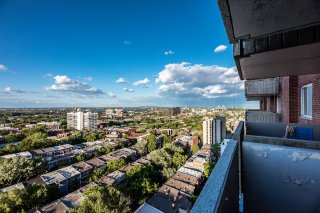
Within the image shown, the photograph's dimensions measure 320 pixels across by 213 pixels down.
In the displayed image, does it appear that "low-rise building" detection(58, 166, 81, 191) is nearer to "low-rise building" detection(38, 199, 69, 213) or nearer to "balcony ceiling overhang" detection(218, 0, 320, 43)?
"low-rise building" detection(38, 199, 69, 213)

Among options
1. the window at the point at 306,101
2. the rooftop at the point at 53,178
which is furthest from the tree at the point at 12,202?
the window at the point at 306,101

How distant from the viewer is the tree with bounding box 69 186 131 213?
33.1 ft

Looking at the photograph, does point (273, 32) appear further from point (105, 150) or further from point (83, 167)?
point (105, 150)

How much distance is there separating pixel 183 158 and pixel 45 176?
16.9 m

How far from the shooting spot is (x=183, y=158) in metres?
24.0

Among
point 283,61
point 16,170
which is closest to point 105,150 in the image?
point 16,170

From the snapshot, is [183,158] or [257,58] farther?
[183,158]

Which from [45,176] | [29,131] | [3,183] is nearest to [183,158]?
[45,176]

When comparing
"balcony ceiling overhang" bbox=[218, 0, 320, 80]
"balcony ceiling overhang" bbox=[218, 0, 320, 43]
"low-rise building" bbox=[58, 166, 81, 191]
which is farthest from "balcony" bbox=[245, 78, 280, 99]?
"low-rise building" bbox=[58, 166, 81, 191]

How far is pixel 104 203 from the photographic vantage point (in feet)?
34.6

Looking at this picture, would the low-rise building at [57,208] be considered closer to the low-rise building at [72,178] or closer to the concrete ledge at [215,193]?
the low-rise building at [72,178]

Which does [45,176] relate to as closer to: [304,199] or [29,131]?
[304,199]

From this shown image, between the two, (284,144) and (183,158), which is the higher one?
(284,144)

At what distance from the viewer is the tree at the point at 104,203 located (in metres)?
10.1
